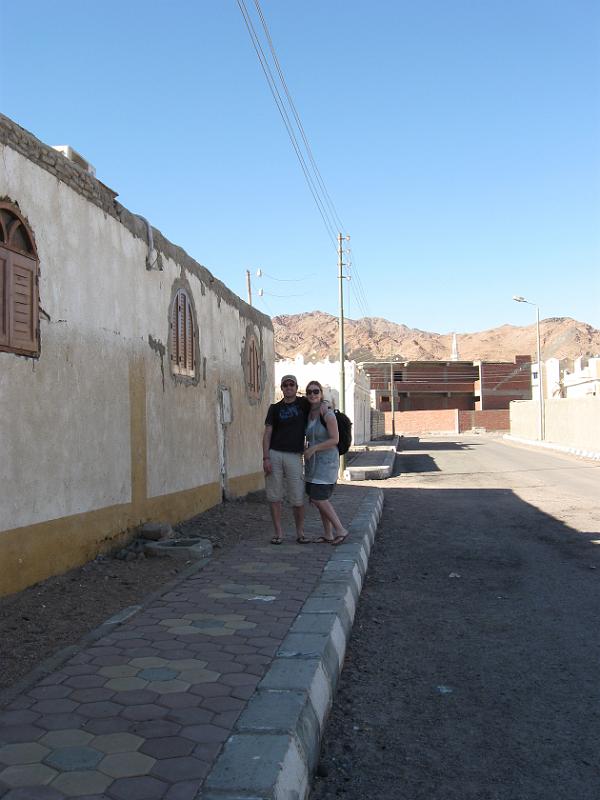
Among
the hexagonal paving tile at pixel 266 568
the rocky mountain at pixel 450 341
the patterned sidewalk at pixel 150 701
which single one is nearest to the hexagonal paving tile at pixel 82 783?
the patterned sidewalk at pixel 150 701

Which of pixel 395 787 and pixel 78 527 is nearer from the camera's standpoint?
pixel 395 787

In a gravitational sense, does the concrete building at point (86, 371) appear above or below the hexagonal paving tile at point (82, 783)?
above

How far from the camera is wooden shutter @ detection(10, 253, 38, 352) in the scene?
527cm

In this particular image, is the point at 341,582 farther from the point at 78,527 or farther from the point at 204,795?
the point at 204,795

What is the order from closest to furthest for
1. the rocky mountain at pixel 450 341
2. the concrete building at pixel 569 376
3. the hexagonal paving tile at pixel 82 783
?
the hexagonal paving tile at pixel 82 783, the concrete building at pixel 569 376, the rocky mountain at pixel 450 341

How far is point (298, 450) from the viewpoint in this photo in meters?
7.49

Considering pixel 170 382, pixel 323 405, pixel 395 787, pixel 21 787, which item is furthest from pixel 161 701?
pixel 170 382

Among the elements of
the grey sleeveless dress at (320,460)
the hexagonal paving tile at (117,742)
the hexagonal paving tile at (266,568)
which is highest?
the grey sleeveless dress at (320,460)

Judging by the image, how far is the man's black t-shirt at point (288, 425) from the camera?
7492 mm

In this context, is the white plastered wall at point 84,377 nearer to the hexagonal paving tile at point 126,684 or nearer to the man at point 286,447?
the man at point 286,447

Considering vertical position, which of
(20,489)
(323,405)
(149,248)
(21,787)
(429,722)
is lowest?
(429,722)

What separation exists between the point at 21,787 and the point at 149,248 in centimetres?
633

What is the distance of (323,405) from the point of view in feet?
25.0

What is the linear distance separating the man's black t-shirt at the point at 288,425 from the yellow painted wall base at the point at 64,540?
152 cm
